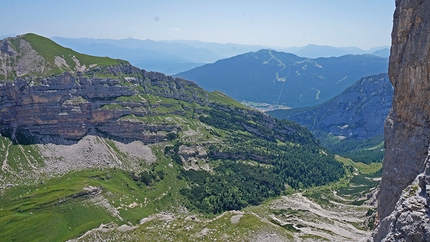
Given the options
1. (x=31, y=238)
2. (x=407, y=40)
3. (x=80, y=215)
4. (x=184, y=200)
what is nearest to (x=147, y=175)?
(x=184, y=200)

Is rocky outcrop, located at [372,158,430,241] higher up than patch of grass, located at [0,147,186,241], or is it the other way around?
rocky outcrop, located at [372,158,430,241]

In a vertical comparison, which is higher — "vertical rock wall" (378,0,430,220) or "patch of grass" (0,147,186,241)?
"vertical rock wall" (378,0,430,220)

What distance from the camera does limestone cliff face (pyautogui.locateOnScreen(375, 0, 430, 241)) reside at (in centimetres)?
5725

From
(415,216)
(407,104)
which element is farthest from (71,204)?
(415,216)

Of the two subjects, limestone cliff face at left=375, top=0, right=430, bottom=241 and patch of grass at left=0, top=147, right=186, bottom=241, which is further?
patch of grass at left=0, top=147, right=186, bottom=241

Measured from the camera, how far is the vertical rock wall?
5725 cm

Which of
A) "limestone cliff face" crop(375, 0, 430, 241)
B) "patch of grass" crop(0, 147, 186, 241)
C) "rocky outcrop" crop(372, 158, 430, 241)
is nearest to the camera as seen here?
"rocky outcrop" crop(372, 158, 430, 241)

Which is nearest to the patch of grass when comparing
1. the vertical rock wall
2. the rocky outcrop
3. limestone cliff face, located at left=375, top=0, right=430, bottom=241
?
limestone cliff face, located at left=375, top=0, right=430, bottom=241

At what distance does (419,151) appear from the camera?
56.2 metres

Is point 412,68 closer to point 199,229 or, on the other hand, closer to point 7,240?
point 199,229

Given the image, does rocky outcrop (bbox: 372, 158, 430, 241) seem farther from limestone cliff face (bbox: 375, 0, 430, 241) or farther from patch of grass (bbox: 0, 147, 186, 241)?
patch of grass (bbox: 0, 147, 186, 241)

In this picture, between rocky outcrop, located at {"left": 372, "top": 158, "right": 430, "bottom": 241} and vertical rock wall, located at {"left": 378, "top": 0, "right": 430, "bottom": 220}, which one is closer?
rocky outcrop, located at {"left": 372, "top": 158, "right": 430, "bottom": 241}

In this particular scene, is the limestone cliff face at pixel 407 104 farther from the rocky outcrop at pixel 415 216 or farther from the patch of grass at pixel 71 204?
the patch of grass at pixel 71 204

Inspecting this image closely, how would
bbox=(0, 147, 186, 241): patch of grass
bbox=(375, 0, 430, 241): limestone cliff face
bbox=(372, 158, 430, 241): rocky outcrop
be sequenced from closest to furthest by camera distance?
bbox=(372, 158, 430, 241): rocky outcrop, bbox=(375, 0, 430, 241): limestone cliff face, bbox=(0, 147, 186, 241): patch of grass
